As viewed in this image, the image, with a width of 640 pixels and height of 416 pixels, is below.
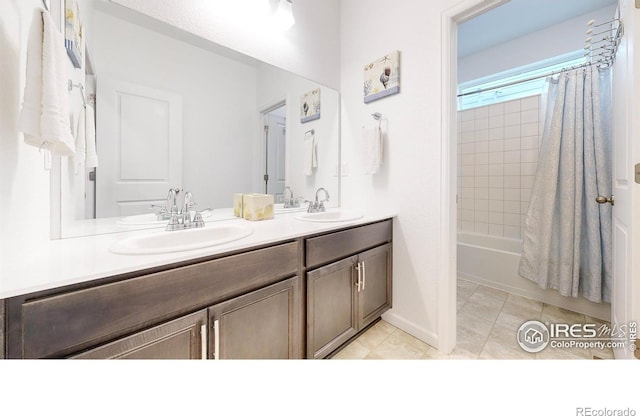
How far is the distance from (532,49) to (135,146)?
3.38m

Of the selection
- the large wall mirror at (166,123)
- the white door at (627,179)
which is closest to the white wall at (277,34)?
the large wall mirror at (166,123)

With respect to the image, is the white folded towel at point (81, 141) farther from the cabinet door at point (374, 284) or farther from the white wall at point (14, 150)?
the cabinet door at point (374, 284)

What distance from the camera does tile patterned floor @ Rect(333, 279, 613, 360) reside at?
139 cm

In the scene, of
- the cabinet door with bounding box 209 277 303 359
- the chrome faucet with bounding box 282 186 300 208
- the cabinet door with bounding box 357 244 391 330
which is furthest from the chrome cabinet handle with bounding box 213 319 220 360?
the chrome faucet with bounding box 282 186 300 208

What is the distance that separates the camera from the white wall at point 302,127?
1.65m

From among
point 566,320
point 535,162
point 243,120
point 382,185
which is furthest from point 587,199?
point 243,120

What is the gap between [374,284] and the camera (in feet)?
5.10

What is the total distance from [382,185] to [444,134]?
1.69 feet

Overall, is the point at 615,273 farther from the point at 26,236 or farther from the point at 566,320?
the point at 26,236

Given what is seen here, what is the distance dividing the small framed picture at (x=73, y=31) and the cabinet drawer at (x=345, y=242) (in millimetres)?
1228

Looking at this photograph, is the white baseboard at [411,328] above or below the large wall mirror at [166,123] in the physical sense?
below

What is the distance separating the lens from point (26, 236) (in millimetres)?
763

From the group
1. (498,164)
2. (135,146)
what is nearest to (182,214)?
(135,146)

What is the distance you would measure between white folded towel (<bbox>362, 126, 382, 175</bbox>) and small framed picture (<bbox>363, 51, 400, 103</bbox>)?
25cm
